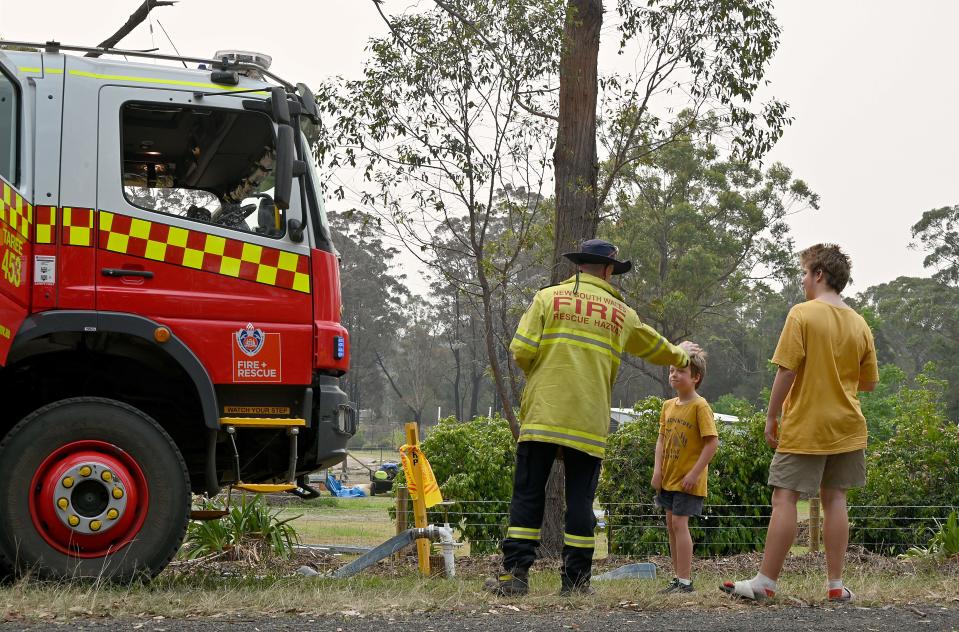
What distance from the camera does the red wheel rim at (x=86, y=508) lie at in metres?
5.57

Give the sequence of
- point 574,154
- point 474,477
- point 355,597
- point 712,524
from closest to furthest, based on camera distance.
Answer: point 355,597 → point 574,154 → point 712,524 → point 474,477

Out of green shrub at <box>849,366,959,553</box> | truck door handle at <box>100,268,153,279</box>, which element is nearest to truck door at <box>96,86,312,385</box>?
truck door handle at <box>100,268,153,279</box>

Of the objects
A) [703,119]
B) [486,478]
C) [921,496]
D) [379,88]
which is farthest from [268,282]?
[921,496]

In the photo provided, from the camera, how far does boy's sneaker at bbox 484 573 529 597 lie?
5.61m

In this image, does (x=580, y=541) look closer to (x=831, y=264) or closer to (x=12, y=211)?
(x=831, y=264)

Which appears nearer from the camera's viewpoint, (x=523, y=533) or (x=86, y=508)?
(x=86, y=508)

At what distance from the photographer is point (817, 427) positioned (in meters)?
5.49

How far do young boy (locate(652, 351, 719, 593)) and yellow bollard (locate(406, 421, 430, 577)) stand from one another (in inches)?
67.4

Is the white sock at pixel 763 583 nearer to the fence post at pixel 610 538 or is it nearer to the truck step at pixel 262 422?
the truck step at pixel 262 422

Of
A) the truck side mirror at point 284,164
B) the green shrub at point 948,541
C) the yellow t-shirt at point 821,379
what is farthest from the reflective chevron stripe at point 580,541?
the green shrub at point 948,541

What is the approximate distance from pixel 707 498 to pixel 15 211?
6749 mm

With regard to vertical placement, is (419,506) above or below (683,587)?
above

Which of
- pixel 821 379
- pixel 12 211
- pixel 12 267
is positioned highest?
pixel 12 211

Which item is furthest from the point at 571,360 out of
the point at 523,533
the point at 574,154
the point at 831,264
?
the point at 574,154
